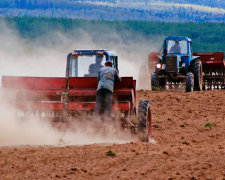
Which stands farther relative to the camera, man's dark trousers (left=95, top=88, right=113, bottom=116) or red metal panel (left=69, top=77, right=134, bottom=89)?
red metal panel (left=69, top=77, right=134, bottom=89)

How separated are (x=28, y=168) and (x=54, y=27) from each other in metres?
98.3

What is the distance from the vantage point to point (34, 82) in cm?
1202

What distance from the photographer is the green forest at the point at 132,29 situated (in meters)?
102

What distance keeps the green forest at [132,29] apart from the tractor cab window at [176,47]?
2932 inches

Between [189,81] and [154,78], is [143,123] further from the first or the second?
[154,78]

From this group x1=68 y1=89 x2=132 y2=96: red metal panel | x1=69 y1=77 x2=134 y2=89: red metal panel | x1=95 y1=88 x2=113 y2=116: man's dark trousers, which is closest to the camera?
x1=95 y1=88 x2=113 y2=116: man's dark trousers

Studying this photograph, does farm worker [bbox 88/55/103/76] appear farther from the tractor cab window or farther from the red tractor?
the tractor cab window

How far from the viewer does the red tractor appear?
37.4 feet

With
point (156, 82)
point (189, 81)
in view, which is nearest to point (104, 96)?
point (189, 81)

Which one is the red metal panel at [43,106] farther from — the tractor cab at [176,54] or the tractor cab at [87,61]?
the tractor cab at [176,54]

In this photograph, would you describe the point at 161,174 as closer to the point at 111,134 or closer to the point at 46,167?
the point at 46,167

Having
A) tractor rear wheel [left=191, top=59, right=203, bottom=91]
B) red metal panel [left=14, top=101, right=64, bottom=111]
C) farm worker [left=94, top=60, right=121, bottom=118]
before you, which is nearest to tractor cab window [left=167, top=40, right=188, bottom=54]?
tractor rear wheel [left=191, top=59, right=203, bottom=91]

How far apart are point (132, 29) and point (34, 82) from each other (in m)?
100.0

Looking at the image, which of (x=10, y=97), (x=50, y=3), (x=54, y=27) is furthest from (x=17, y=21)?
(x=10, y=97)
